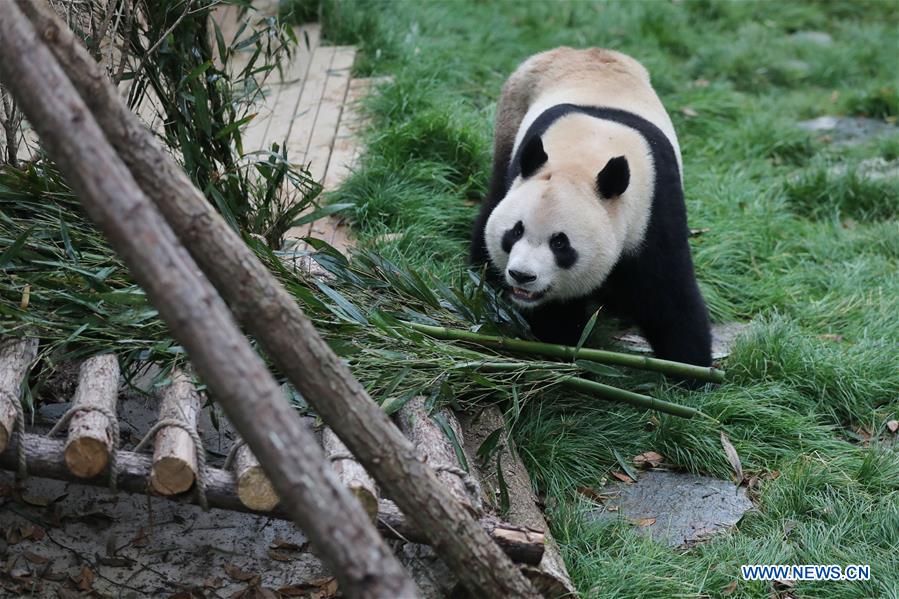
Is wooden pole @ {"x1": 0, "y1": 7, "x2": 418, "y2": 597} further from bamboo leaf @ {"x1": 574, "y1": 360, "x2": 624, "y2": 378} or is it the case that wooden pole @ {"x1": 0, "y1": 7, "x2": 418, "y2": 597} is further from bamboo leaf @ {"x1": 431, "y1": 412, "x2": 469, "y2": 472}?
bamboo leaf @ {"x1": 574, "y1": 360, "x2": 624, "y2": 378}

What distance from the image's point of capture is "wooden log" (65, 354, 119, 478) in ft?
10.1

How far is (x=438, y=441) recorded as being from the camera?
11.8 feet

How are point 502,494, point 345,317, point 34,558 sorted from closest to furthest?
point 34,558
point 502,494
point 345,317

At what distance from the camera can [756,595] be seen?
3.45m

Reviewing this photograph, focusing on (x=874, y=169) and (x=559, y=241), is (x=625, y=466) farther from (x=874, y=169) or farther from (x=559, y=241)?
(x=874, y=169)

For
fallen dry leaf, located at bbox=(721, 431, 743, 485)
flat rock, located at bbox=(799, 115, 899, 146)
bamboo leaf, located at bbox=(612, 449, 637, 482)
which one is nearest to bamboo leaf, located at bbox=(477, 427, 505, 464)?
bamboo leaf, located at bbox=(612, 449, 637, 482)

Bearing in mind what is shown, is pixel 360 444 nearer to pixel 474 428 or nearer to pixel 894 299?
pixel 474 428

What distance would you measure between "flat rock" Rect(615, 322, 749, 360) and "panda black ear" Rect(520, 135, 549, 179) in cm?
116

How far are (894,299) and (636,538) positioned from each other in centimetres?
258

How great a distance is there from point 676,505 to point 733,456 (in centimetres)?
40

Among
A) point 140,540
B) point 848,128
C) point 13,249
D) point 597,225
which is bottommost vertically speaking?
point 848,128

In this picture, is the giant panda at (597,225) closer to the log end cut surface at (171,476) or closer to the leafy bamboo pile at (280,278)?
the leafy bamboo pile at (280,278)

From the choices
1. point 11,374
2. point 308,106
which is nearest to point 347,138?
point 308,106

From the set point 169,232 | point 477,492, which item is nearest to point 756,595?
point 477,492
